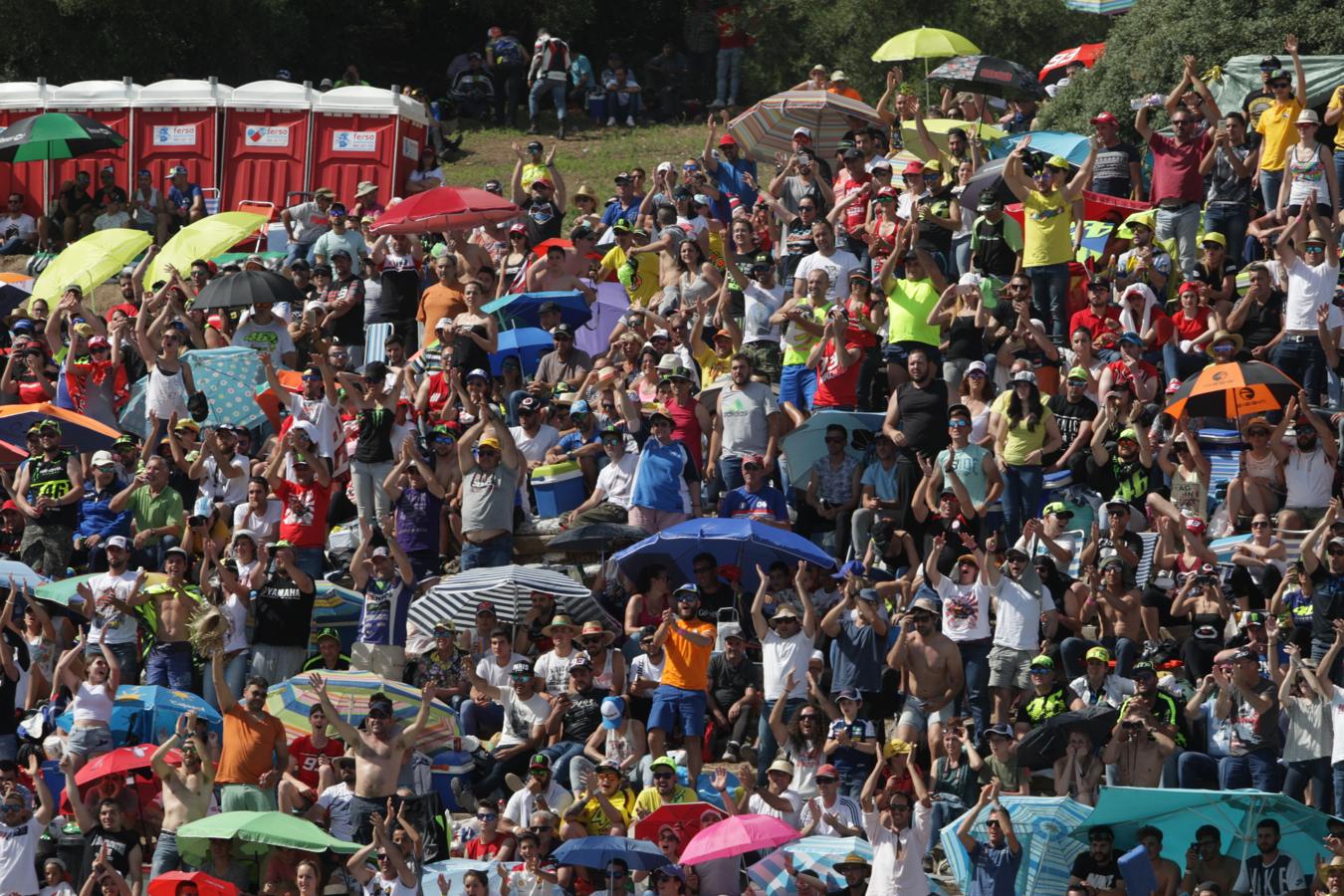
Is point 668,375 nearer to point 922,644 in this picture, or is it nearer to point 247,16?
point 922,644

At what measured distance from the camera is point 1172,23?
2878cm

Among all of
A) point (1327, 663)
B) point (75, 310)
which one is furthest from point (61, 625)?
point (1327, 663)

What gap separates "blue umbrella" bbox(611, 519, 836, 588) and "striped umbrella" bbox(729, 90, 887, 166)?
9.01 meters

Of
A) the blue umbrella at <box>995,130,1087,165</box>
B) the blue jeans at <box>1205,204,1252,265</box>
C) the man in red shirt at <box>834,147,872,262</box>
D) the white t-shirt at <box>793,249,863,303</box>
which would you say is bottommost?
the white t-shirt at <box>793,249,863,303</box>

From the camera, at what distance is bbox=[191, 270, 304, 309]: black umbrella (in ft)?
80.6

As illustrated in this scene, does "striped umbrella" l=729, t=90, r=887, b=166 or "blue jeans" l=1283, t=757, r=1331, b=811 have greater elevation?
"striped umbrella" l=729, t=90, r=887, b=166

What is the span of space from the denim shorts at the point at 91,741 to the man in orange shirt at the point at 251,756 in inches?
36.6

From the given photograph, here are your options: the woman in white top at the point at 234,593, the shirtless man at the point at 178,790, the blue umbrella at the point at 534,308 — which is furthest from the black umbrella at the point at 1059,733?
the blue umbrella at the point at 534,308

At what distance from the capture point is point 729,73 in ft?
124

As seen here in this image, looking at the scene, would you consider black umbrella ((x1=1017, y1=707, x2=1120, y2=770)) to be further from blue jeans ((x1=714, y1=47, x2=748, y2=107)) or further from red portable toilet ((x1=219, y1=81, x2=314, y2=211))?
blue jeans ((x1=714, y1=47, x2=748, y2=107))

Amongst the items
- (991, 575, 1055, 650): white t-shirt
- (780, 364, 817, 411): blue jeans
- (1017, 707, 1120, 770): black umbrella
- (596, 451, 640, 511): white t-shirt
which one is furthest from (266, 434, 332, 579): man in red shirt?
(1017, 707, 1120, 770): black umbrella

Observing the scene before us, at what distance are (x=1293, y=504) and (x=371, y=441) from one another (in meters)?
7.25

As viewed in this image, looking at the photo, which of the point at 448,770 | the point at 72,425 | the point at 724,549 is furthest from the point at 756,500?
the point at 72,425

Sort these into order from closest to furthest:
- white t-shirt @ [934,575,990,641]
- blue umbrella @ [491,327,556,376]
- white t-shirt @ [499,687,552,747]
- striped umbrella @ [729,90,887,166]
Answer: white t-shirt @ [934,575,990,641]
white t-shirt @ [499,687,552,747]
blue umbrella @ [491,327,556,376]
striped umbrella @ [729,90,887,166]
